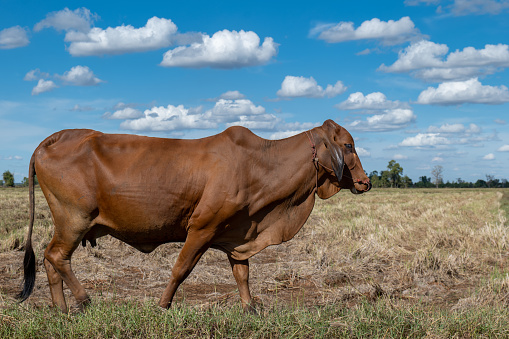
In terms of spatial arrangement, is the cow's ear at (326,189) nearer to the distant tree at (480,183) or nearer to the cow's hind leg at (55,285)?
the cow's hind leg at (55,285)

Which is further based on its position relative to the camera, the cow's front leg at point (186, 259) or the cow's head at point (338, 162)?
the cow's head at point (338, 162)

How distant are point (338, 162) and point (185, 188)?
1.82m

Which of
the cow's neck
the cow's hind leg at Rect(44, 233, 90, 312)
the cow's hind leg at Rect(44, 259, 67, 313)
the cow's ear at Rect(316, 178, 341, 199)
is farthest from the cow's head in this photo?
the cow's hind leg at Rect(44, 259, 67, 313)

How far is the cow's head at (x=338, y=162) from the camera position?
19.2 feet

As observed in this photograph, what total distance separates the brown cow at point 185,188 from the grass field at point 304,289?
68 centimetres

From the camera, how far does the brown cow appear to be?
538cm

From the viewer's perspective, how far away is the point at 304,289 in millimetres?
7469

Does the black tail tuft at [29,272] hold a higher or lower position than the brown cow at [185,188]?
lower

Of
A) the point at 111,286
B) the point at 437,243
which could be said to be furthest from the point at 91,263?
the point at 437,243

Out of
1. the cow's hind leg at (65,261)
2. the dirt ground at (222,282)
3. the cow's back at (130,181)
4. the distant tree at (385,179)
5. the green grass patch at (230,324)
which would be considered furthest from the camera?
the distant tree at (385,179)

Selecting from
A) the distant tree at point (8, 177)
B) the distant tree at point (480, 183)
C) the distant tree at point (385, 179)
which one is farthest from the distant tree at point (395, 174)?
the distant tree at point (8, 177)

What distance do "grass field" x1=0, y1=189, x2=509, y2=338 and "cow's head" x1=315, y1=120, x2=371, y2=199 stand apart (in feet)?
4.60

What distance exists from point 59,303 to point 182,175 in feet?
7.12

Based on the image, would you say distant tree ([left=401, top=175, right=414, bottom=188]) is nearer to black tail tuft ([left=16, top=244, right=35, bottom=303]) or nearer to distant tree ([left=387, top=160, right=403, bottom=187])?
distant tree ([left=387, top=160, right=403, bottom=187])
